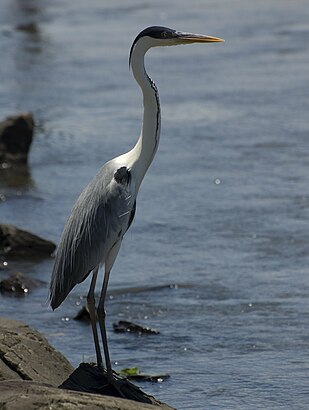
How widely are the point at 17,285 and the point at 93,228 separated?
9.05 feet

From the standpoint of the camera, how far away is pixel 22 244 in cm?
1035

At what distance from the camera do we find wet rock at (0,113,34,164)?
1348cm

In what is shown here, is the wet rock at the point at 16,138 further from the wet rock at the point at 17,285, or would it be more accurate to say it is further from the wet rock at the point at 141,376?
the wet rock at the point at 141,376

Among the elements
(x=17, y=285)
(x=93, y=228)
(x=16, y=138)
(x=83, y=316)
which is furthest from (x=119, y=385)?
(x=16, y=138)

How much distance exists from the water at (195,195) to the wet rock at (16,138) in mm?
223

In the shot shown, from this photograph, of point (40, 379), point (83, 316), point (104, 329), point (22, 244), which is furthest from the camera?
point (22, 244)

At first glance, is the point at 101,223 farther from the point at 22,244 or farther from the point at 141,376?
the point at 22,244

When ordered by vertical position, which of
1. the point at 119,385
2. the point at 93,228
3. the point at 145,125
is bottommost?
the point at 119,385

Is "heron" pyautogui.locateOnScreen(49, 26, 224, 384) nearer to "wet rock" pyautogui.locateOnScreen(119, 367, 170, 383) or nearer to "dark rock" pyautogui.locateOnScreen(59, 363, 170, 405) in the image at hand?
"dark rock" pyautogui.locateOnScreen(59, 363, 170, 405)

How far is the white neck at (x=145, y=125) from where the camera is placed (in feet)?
23.2

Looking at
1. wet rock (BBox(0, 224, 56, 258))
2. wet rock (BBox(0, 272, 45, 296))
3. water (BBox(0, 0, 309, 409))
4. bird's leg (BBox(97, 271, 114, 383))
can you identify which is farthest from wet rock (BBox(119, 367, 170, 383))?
wet rock (BBox(0, 224, 56, 258))

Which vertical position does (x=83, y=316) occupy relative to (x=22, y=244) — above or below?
below

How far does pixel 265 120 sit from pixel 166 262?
Answer: 5.19 metres

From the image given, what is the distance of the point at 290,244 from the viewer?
34.0ft
